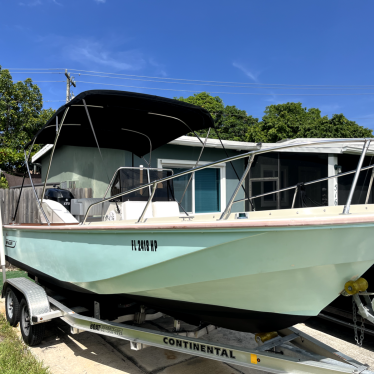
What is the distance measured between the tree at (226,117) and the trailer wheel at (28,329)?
22519 millimetres

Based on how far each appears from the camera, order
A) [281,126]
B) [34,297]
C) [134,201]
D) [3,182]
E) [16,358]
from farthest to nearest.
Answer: [281,126], [3,182], [134,201], [34,297], [16,358]

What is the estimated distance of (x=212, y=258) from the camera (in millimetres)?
2521

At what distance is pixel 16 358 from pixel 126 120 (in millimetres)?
3070

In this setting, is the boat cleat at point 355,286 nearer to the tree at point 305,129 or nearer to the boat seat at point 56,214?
the boat seat at point 56,214

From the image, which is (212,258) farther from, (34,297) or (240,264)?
(34,297)

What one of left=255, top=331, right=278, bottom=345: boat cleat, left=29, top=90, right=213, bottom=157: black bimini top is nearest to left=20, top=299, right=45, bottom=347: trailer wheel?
left=29, top=90, right=213, bottom=157: black bimini top

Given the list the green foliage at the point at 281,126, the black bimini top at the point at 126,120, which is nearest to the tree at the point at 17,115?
the green foliage at the point at 281,126

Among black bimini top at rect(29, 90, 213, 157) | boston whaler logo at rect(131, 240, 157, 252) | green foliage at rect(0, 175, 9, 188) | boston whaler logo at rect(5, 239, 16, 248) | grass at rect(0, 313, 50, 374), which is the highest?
black bimini top at rect(29, 90, 213, 157)

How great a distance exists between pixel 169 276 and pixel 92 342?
1.87m

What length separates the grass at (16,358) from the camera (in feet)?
10.2

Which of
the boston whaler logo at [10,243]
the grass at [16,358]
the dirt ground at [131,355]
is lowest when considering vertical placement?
the dirt ground at [131,355]

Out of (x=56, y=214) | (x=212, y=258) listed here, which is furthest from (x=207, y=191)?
(x=212, y=258)

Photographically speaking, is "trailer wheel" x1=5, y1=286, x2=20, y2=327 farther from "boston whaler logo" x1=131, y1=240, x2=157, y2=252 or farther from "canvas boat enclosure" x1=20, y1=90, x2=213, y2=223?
Result: "boston whaler logo" x1=131, y1=240, x2=157, y2=252

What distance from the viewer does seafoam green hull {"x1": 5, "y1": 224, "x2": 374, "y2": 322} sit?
7.45 ft
